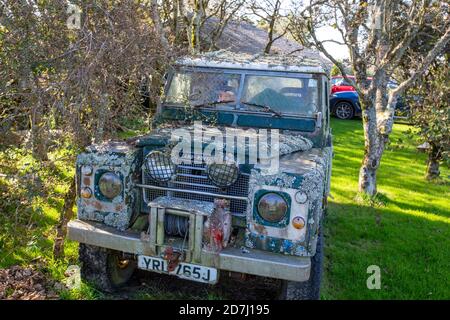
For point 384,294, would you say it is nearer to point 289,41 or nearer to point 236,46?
point 236,46

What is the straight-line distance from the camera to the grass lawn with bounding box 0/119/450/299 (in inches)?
159

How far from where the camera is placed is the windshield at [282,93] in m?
4.26

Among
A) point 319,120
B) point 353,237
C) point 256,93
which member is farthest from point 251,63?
point 353,237

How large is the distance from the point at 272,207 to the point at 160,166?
3.10ft

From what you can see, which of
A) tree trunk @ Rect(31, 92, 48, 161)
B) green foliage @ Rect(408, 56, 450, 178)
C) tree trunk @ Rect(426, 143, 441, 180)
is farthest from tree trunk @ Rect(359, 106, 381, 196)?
tree trunk @ Rect(31, 92, 48, 161)

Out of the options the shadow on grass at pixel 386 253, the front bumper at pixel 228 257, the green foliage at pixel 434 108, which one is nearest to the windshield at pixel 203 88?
the front bumper at pixel 228 257

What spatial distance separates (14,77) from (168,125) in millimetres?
1399

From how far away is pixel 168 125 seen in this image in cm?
436

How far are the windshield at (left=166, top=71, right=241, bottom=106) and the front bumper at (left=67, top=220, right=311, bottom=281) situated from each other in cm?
161

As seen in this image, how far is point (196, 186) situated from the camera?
3438 mm

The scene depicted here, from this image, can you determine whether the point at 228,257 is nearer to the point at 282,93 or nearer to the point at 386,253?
the point at 282,93

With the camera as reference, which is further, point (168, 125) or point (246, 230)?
point (168, 125)

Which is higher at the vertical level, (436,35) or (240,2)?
(240,2)

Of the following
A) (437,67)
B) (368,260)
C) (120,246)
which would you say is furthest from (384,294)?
(437,67)
